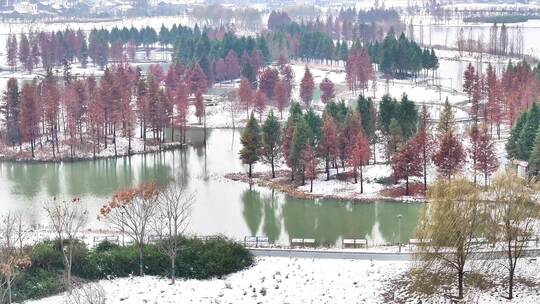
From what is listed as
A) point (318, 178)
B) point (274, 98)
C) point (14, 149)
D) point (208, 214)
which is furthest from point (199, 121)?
point (208, 214)

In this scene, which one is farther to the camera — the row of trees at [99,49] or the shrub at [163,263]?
the row of trees at [99,49]

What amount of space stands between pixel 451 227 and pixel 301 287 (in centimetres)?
442

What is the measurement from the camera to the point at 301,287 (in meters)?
20.7

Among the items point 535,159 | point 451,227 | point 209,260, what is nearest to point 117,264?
point 209,260

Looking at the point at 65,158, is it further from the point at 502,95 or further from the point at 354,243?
the point at 502,95

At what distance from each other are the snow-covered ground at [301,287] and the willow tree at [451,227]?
3.18ft

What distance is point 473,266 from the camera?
66.4 ft

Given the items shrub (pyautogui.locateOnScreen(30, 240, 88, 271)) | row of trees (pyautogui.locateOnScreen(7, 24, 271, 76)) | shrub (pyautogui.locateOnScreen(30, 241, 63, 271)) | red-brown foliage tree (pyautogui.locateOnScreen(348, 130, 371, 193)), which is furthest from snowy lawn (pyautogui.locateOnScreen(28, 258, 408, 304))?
row of trees (pyautogui.locateOnScreen(7, 24, 271, 76))

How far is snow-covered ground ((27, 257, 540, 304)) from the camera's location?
19688mm

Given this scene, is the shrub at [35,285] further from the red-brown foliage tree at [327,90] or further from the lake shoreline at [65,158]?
the red-brown foliage tree at [327,90]

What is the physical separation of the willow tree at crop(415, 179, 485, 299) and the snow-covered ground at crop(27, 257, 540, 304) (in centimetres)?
97

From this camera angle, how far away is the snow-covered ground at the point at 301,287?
64.6 ft

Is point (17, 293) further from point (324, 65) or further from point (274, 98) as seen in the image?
point (324, 65)

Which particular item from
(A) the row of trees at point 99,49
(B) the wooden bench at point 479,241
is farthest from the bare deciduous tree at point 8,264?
(A) the row of trees at point 99,49
